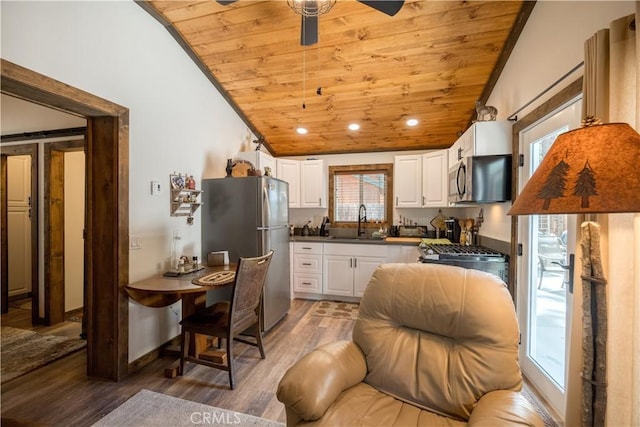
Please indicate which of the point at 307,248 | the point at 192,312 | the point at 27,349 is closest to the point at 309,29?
the point at 192,312

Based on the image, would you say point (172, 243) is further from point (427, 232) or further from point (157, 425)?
point (427, 232)

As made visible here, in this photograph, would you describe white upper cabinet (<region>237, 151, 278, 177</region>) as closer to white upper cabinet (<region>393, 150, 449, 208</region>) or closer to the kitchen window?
the kitchen window

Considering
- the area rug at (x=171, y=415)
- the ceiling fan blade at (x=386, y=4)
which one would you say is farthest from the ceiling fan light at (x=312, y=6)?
the area rug at (x=171, y=415)

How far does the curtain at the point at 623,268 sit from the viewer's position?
3.73ft

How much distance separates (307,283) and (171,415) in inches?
103

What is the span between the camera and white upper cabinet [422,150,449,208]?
397cm

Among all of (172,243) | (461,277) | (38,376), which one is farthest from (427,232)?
(38,376)

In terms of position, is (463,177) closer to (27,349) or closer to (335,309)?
(335,309)

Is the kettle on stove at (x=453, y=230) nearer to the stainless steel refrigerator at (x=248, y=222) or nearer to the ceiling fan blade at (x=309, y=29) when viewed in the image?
the stainless steel refrigerator at (x=248, y=222)

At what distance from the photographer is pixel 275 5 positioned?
2553mm

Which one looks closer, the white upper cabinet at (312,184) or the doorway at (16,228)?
the doorway at (16,228)

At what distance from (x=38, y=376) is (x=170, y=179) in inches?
74.7

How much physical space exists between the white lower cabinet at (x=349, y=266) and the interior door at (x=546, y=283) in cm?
182

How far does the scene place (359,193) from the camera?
4871 mm
